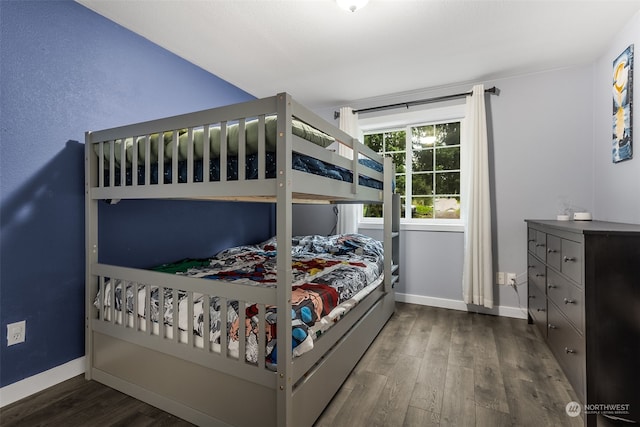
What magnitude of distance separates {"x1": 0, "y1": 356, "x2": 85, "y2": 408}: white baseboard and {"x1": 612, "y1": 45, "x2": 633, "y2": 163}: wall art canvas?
359 cm

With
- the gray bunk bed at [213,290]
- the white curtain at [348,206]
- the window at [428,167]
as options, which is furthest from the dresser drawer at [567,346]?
the white curtain at [348,206]

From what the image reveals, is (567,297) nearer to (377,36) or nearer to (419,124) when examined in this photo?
(377,36)

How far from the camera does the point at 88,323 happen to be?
5.60 ft

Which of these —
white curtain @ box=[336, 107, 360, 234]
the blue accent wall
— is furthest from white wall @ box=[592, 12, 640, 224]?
the blue accent wall

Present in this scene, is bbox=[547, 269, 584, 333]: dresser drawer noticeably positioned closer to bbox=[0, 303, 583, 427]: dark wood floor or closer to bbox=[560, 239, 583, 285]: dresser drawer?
bbox=[560, 239, 583, 285]: dresser drawer

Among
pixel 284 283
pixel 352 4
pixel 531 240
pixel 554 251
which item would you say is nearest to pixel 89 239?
pixel 284 283

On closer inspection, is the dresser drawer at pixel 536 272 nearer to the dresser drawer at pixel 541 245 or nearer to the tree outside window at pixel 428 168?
the dresser drawer at pixel 541 245

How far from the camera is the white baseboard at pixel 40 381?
58.7 inches

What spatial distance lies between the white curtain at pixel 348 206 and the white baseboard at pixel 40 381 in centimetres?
233

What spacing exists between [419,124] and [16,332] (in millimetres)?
3447

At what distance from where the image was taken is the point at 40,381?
63.1 inches

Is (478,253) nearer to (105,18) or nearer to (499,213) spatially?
(499,213)

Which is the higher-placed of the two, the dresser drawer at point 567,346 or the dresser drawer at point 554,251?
the dresser drawer at point 554,251

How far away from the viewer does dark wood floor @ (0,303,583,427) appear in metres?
1.38
